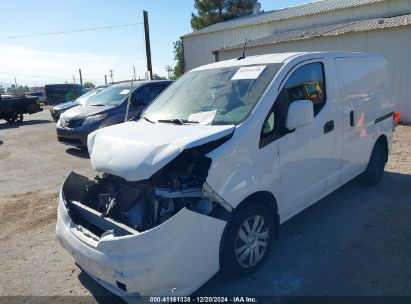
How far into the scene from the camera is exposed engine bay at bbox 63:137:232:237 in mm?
2633

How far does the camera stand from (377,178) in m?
5.16

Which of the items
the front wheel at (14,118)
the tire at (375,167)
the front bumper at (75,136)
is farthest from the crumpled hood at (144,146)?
the front wheel at (14,118)

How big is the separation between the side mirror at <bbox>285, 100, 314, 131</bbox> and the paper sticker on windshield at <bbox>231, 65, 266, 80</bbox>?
19.9 inches

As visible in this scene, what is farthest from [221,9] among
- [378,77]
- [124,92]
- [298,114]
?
[298,114]

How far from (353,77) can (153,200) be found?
119 inches

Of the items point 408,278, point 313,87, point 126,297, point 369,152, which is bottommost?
point 408,278

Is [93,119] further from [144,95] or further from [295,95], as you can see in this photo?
[295,95]

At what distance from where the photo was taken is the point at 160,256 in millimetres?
2332

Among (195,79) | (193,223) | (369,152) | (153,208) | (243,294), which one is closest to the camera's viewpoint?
(193,223)

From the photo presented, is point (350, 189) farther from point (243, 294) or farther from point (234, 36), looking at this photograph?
point (234, 36)

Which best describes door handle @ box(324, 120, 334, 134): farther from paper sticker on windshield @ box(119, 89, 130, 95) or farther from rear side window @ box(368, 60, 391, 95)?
paper sticker on windshield @ box(119, 89, 130, 95)

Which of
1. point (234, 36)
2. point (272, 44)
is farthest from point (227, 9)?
point (272, 44)

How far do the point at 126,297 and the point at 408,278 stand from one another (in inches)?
95.0

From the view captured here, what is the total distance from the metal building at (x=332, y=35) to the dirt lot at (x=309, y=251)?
7.21 metres
